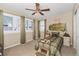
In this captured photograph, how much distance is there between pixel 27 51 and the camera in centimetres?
196

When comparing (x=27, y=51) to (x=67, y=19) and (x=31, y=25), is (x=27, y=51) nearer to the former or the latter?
(x=31, y=25)

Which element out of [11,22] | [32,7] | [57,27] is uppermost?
[32,7]

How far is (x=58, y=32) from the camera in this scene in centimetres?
197

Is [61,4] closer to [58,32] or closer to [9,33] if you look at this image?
[58,32]

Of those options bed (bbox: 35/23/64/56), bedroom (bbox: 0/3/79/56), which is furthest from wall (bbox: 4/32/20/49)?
bed (bbox: 35/23/64/56)

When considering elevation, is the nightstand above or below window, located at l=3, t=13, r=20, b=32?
below

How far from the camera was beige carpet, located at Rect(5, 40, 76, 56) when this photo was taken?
6.29 ft

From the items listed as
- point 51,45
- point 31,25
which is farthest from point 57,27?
point 31,25

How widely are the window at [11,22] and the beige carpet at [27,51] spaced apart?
369 mm

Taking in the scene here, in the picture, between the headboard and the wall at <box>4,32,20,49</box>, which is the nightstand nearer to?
the headboard

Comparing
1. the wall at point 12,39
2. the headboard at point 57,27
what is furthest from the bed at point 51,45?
the wall at point 12,39

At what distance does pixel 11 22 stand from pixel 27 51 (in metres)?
0.63

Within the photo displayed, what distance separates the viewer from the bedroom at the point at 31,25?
190cm

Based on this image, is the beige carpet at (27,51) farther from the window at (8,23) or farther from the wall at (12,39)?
the window at (8,23)
